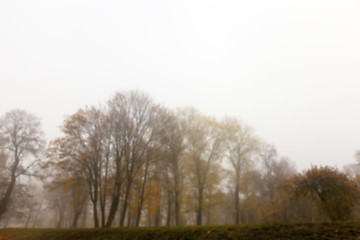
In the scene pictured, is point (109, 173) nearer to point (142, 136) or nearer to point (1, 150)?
point (142, 136)

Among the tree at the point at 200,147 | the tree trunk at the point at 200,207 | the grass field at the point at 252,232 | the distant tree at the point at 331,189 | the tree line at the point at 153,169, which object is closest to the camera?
the grass field at the point at 252,232

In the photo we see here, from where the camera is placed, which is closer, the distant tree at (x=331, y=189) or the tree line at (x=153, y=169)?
the distant tree at (x=331, y=189)

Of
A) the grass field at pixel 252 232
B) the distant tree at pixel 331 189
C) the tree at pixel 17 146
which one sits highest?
the tree at pixel 17 146

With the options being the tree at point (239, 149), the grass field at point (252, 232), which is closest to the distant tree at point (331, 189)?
the grass field at point (252, 232)

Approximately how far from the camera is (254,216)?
29719 millimetres

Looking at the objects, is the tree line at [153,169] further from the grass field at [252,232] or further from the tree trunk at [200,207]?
the grass field at [252,232]

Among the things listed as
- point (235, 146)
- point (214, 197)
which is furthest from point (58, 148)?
point (235, 146)

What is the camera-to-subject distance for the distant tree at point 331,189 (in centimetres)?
1093

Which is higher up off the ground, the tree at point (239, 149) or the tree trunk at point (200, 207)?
the tree at point (239, 149)

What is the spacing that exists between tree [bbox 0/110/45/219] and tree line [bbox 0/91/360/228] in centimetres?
10

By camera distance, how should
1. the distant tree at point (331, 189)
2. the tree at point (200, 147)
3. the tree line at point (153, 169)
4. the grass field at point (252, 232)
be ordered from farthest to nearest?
the tree at point (200, 147) → the tree line at point (153, 169) → the distant tree at point (331, 189) → the grass field at point (252, 232)

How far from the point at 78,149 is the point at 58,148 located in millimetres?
1533

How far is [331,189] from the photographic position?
1146cm

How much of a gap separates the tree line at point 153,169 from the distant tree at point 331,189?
0.05 m
